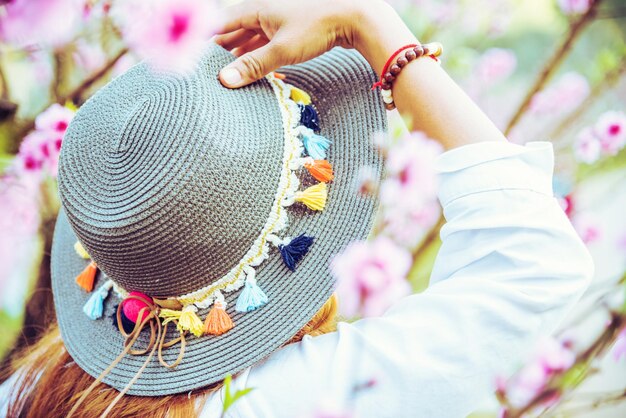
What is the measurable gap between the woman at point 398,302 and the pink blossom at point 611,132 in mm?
775

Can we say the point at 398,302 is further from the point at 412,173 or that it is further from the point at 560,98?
the point at 560,98

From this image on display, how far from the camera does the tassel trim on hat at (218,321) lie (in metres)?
0.86

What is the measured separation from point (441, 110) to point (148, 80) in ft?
1.57

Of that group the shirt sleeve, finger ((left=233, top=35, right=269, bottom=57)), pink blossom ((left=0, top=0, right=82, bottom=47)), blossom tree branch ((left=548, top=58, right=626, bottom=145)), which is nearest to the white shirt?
the shirt sleeve

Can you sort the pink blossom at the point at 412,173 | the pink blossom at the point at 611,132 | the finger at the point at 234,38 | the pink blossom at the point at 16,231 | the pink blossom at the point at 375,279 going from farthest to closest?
1. the pink blossom at the point at 611,132
2. the pink blossom at the point at 16,231
3. the finger at the point at 234,38
4. the pink blossom at the point at 412,173
5. the pink blossom at the point at 375,279

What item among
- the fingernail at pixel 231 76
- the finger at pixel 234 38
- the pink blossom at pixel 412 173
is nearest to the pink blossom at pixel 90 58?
the finger at pixel 234 38

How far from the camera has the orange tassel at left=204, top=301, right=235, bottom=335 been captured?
2.83ft

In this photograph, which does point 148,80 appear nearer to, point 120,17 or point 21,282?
point 120,17

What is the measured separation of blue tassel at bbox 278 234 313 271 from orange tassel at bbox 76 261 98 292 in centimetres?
42

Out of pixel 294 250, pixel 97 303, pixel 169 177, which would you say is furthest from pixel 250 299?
pixel 97 303

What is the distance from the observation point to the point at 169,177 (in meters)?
0.79

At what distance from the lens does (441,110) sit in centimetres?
86

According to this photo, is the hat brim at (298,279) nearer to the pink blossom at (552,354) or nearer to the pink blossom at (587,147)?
the pink blossom at (552,354)

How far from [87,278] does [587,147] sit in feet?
4.47
